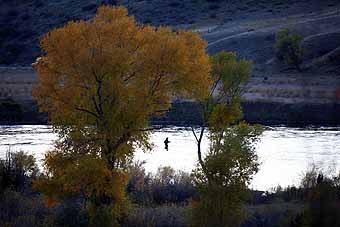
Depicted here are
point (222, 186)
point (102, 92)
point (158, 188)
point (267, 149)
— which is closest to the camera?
point (222, 186)

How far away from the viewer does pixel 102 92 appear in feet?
72.5

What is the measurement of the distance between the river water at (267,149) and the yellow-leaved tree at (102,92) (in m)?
9.76

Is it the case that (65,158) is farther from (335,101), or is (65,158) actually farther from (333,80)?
(333,80)

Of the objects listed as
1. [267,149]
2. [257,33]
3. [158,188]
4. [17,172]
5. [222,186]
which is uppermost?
[257,33]

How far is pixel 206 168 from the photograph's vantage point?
2005 centimetres

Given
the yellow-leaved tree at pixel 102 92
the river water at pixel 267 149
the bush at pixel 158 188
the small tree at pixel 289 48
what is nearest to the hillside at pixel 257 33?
the small tree at pixel 289 48

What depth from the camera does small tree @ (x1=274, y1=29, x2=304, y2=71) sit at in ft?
224

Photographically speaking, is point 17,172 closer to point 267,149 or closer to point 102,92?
point 102,92

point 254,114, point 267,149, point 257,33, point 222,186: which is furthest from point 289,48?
point 222,186

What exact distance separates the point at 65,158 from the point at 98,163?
1.07 metres

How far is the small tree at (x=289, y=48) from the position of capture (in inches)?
2685

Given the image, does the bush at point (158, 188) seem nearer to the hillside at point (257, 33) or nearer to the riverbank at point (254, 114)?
the riverbank at point (254, 114)

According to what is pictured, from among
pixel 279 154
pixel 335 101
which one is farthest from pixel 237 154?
pixel 335 101

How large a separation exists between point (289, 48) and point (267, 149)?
27.3 metres
